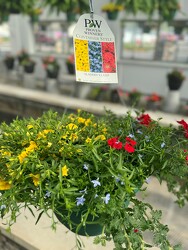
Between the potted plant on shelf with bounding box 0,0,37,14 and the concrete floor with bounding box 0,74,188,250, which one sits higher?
the potted plant on shelf with bounding box 0,0,37,14

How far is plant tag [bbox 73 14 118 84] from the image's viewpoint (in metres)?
0.86

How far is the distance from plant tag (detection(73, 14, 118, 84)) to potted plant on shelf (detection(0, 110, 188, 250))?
197 millimetres

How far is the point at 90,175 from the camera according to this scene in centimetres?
75

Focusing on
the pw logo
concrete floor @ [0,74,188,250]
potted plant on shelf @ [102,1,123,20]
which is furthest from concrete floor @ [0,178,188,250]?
potted plant on shelf @ [102,1,123,20]

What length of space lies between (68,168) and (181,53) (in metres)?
4.63

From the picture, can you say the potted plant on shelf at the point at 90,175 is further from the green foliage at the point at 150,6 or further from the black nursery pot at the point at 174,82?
the black nursery pot at the point at 174,82

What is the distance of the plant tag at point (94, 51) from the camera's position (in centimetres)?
86

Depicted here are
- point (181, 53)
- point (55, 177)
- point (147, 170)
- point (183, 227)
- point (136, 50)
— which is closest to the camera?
point (55, 177)

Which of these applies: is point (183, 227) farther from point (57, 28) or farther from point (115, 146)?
point (57, 28)

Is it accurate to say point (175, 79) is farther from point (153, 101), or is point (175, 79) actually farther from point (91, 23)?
point (91, 23)

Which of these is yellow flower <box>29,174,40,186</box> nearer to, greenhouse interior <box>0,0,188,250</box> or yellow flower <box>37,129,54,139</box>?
greenhouse interior <box>0,0,188,250</box>

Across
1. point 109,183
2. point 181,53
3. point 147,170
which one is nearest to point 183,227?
point 147,170

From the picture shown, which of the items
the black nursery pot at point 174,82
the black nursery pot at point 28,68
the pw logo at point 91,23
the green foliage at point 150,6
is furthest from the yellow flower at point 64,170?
the black nursery pot at point 28,68

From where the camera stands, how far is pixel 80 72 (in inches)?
34.1
